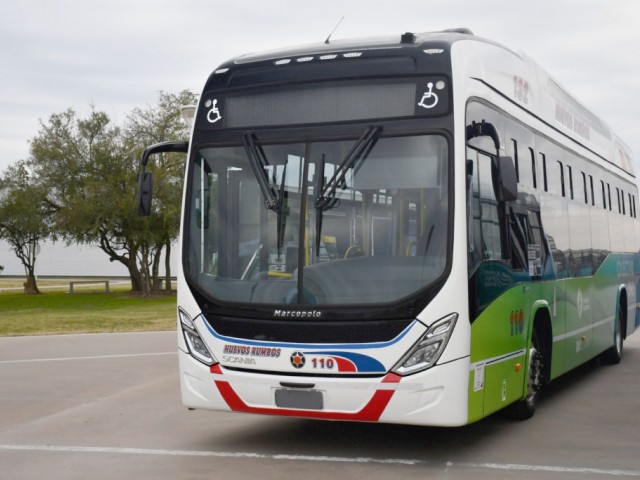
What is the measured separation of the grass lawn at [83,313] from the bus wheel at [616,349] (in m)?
12.1

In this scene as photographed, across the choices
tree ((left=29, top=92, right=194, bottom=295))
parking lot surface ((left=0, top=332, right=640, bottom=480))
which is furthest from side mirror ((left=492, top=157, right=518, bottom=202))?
tree ((left=29, top=92, right=194, bottom=295))

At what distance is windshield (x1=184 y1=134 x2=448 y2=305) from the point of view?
26.0ft

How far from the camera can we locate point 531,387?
999 centimetres

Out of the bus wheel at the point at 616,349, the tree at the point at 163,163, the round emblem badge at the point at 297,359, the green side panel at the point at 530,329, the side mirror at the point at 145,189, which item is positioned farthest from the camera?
the tree at the point at 163,163

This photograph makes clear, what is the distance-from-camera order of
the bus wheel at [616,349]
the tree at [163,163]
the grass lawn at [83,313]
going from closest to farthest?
the bus wheel at [616,349], the grass lawn at [83,313], the tree at [163,163]

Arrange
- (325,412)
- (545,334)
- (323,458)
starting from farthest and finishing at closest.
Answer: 1. (545,334)
2. (323,458)
3. (325,412)

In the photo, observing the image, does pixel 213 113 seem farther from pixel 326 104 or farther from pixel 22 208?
pixel 22 208

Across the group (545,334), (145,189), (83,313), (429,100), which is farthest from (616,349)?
(83,313)

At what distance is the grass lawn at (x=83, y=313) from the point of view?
2533 cm

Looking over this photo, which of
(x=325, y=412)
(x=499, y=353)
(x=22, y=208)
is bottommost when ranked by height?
(x=325, y=412)

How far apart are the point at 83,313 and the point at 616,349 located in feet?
69.0

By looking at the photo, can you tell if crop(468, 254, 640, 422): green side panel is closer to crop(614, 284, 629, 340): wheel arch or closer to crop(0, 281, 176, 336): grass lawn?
crop(614, 284, 629, 340): wheel arch

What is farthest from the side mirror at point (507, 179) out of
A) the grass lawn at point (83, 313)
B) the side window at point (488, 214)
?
the grass lawn at point (83, 313)

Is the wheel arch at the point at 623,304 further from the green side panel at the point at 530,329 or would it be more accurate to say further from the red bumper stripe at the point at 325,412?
the red bumper stripe at the point at 325,412
